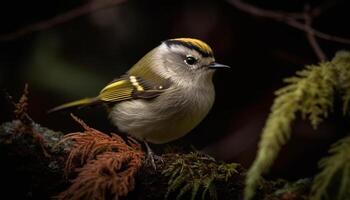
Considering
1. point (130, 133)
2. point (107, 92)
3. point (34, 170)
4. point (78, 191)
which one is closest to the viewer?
point (78, 191)

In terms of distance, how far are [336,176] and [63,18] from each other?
9.85 feet

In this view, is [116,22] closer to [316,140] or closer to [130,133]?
[130,133]

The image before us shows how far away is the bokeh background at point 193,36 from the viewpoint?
150 inches

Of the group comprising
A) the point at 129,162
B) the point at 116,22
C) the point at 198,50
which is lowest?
the point at 129,162

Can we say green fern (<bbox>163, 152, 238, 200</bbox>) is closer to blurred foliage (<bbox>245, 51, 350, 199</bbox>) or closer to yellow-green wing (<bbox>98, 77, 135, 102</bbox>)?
blurred foliage (<bbox>245, 51, 350, 199</bbox>)

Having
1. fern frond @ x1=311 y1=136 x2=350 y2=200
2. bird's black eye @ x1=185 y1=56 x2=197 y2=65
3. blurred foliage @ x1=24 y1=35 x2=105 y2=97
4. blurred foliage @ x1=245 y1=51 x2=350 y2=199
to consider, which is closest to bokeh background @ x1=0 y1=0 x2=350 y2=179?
blurred foliage @ x1=24 y1=35 x2=105 y2=97

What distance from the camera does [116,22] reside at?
13.6 feet

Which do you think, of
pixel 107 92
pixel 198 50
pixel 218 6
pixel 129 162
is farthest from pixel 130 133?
pixel 218 6

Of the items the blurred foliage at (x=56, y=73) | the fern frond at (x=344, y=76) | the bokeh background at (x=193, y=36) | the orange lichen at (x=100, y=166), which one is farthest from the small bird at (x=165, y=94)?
the fern frond at (x=344, y=76)

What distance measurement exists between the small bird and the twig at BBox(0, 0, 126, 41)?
0.75 meters

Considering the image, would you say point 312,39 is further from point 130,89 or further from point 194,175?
point 194,175

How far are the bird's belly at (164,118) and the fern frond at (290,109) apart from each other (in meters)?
1.38

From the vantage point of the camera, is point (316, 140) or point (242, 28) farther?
point (242, 28)

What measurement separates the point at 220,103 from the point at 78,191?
283cm
